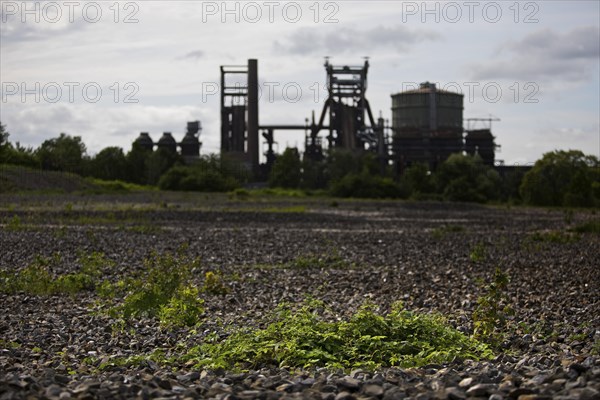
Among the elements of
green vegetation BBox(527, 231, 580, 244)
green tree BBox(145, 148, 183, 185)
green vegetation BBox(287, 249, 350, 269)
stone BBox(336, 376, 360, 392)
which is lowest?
green vegetation BBox(287, 249, 350, 269)

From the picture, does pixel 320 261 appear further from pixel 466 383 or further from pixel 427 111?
pixel 427 111

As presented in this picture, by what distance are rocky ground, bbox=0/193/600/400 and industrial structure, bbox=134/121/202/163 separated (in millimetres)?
60335

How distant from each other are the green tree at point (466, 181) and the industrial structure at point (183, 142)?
2870cm

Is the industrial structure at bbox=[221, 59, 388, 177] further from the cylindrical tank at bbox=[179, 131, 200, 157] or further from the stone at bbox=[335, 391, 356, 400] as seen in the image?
the stone at bbox=[335, 391, 356, 400]

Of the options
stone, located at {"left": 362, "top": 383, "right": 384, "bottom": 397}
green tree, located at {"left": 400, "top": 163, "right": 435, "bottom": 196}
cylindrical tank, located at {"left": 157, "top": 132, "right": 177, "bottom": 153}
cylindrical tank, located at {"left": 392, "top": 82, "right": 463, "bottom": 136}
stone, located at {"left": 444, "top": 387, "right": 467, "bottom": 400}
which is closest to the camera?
stone, located at {"left": 444, "top": 387, "right": 467, "bottom": 400}

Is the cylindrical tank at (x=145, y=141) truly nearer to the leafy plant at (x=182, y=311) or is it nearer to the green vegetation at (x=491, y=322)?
the leafy plant at (x=182, y=311)

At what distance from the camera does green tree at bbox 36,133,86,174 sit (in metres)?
74.2

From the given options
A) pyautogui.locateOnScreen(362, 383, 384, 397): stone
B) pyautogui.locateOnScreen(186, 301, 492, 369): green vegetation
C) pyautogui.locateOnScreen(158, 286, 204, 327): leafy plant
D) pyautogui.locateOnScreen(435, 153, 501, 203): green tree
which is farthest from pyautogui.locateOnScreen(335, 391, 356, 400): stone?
pyautogui.locateOnScreen(435, 153, 501, 203): green tree

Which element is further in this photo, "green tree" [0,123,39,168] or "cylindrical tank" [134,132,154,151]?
"cylindrical tank" [134,132,154,151]

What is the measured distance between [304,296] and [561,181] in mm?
58296

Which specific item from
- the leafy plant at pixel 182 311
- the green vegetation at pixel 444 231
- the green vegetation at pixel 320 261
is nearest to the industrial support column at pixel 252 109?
the green vegetation at pixel 444 231

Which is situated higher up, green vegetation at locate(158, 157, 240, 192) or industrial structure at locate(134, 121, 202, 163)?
industrial structure at locate(134, 121, 202, 163)

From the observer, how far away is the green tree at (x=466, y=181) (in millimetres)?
67312

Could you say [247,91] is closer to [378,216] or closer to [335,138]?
[335,138]
